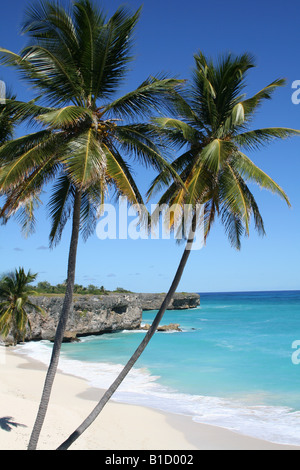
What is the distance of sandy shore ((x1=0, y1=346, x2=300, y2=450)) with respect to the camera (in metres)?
10.6

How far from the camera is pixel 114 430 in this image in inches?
518

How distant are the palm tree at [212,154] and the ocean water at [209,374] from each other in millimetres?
8853

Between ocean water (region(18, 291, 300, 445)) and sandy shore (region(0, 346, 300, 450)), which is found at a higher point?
sandy shore (region(0, 346, 300, 450))

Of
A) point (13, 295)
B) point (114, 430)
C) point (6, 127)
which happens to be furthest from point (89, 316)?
point (6, 127)

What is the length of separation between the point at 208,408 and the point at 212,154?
13661 millimetres

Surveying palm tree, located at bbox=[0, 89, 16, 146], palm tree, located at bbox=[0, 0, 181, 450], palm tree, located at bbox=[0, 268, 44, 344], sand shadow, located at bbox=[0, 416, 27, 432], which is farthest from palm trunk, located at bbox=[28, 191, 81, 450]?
palm tree, located at bbox=[0, 268, 44, 344]

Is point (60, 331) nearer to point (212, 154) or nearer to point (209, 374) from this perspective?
point (212, 154)

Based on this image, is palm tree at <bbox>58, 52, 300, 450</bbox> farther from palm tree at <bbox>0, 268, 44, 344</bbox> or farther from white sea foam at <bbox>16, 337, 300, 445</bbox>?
palm tree at <bbox>0, 268, 44, 344</bbox>

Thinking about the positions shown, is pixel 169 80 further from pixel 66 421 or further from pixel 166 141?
pixel 66 421

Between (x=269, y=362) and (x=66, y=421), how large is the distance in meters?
21.4

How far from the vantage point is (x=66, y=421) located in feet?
42.2

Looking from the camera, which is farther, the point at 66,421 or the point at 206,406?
the point at 206,406
